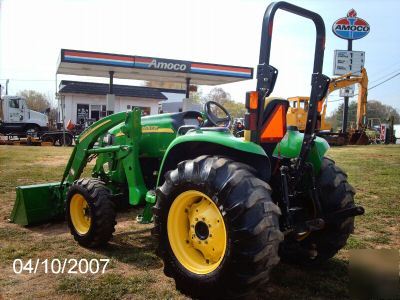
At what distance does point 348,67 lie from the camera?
24688 mm

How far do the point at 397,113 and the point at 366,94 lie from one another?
2154 inches

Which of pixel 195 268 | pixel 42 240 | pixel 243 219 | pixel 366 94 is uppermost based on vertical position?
pixel 366 94

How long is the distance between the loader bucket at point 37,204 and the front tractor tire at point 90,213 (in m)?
0.84

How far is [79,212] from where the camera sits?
4945 mm

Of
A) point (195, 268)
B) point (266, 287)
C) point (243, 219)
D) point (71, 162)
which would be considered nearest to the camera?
point (243, 219)

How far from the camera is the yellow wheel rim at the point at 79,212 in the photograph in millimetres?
4863

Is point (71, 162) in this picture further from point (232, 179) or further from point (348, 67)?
point (348, 67)

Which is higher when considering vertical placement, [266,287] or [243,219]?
[243,219]

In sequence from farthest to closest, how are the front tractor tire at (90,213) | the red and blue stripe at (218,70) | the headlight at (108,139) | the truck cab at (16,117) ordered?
the red and blue stripe at (218,70) < the truck cab at (16,117) < the headlight at (108,139) < the front tractor tire at (90,213)

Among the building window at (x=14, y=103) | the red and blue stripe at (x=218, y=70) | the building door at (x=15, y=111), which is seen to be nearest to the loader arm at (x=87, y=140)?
the red and blue stripe at (x=218, y=70)

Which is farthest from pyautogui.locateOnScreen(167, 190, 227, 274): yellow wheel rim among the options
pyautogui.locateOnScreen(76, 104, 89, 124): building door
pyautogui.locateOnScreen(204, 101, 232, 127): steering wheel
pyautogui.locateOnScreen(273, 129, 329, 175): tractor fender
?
pyautogui.locateOnScreen(76, 104, 89, 124): building door

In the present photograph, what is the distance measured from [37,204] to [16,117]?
2126cm

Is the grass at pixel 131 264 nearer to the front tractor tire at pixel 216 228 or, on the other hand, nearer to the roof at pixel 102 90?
the front tractor tire at pixel 216 228

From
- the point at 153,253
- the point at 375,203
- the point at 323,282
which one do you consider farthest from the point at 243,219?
the point at 375,203
